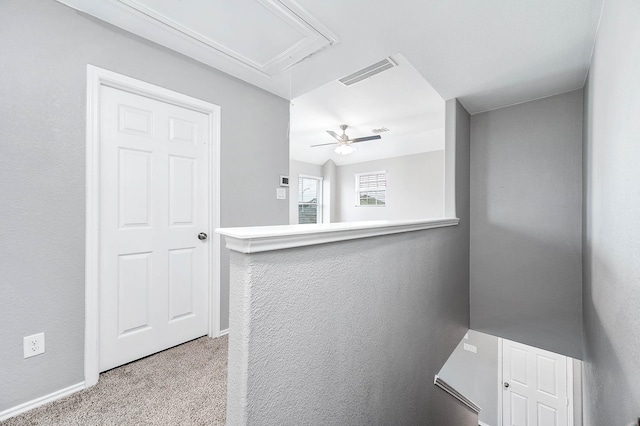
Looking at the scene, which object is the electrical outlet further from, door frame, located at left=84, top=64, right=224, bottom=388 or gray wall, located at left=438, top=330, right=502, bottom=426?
gray wall, located at left=438, top=330, right=502, bottom=426

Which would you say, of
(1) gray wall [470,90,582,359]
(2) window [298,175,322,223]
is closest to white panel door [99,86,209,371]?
(1) gray wall [470,90,582,359]

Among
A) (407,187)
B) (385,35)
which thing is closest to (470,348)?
(407,187)

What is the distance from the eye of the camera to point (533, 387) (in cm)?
Result: 386

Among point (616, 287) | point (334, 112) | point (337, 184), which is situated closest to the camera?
point (616, 287)

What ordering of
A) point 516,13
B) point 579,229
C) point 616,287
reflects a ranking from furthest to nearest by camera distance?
point 579,229
point 516,13
point 616,287

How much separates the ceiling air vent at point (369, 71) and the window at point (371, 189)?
3397mm

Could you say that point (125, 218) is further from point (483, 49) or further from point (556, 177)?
point (556, 177)

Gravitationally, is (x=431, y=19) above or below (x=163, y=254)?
above

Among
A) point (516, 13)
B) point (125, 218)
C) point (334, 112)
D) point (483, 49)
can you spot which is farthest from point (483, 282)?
point (125, 218)

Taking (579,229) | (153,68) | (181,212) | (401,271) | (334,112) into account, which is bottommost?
(401,271)

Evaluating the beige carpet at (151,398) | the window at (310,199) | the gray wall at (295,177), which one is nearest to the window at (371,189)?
the window at (310,199)

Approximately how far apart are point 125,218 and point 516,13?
279 cm

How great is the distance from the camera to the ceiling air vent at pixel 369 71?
248 cm

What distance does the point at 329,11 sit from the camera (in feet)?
5.15
